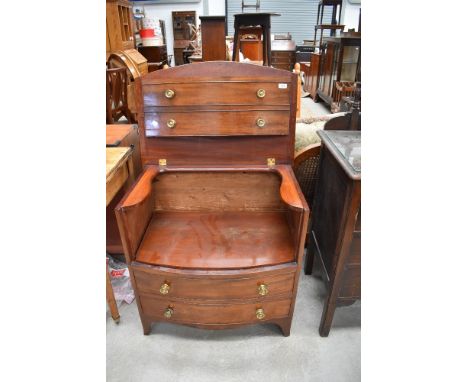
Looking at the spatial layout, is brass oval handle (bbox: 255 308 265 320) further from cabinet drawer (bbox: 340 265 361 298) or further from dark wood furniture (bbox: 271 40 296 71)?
dark wood furniture (bbox: 271 40 296 71)

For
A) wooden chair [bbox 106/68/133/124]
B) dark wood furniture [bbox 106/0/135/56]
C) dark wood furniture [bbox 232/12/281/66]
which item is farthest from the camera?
dark wood furniture [bbox 106/0/135/56]

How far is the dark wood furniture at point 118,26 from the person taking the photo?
4191 mm

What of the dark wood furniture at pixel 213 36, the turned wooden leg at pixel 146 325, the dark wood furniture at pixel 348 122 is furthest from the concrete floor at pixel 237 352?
the dark wood furniture at pixel 213 36

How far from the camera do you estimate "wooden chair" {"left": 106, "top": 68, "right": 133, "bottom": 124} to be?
110 inches

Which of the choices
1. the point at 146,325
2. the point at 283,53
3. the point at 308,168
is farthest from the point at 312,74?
the point at 146,325

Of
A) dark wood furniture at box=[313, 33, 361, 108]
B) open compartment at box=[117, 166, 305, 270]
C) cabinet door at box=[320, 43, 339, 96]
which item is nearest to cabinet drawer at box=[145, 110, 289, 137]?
open compartment at box=[117, 166, 305, 270]

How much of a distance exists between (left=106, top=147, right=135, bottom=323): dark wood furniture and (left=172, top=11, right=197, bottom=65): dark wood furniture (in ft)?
22.5

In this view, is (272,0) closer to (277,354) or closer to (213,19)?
(213,19)

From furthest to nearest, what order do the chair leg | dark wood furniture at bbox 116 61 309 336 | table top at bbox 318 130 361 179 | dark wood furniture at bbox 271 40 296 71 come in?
dark wood furniture at bbox 271 40 296 71 < the chair leg < dark wood furniture at bbox 116 61 309 336 < table top at bbox 318 130 361 179

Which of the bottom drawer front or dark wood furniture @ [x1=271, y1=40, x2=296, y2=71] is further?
dark wood furniture @ [x1=271, y1=40, x2=296, y2=71]

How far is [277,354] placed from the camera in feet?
4.48

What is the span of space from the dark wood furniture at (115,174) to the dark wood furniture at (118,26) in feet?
11.1
